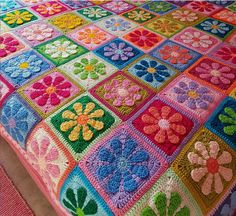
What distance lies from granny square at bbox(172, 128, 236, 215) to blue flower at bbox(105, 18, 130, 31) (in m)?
→ 0.71

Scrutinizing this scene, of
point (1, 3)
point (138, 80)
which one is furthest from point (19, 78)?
point (1, 3)

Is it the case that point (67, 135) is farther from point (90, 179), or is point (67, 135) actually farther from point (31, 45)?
→ point (31, 45)

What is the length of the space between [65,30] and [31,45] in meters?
0.19

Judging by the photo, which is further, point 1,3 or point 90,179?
point 1,3

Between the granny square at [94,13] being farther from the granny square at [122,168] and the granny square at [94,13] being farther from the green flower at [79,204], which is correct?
the green flower at [79,204]

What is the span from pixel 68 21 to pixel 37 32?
179 millimetres

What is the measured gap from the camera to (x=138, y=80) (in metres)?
0.92

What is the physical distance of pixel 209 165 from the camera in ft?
2.27

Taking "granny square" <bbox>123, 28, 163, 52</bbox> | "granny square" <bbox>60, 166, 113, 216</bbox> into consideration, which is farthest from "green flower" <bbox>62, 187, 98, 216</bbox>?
"granny square" <bbox>123, 28, 163, 52</bbox>

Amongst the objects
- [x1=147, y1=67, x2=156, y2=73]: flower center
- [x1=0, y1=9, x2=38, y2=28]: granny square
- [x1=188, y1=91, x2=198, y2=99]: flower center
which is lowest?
[x1=188, y1=91, x2=198, y2=99]: flower center

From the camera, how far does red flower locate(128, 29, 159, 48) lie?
1112mm

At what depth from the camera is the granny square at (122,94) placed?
0.81 meters

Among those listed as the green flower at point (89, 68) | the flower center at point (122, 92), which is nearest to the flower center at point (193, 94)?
the flower center at point (122, 92)

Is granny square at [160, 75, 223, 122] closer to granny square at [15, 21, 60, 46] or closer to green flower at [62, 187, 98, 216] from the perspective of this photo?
green flower at [62, 187, 98, 216]
